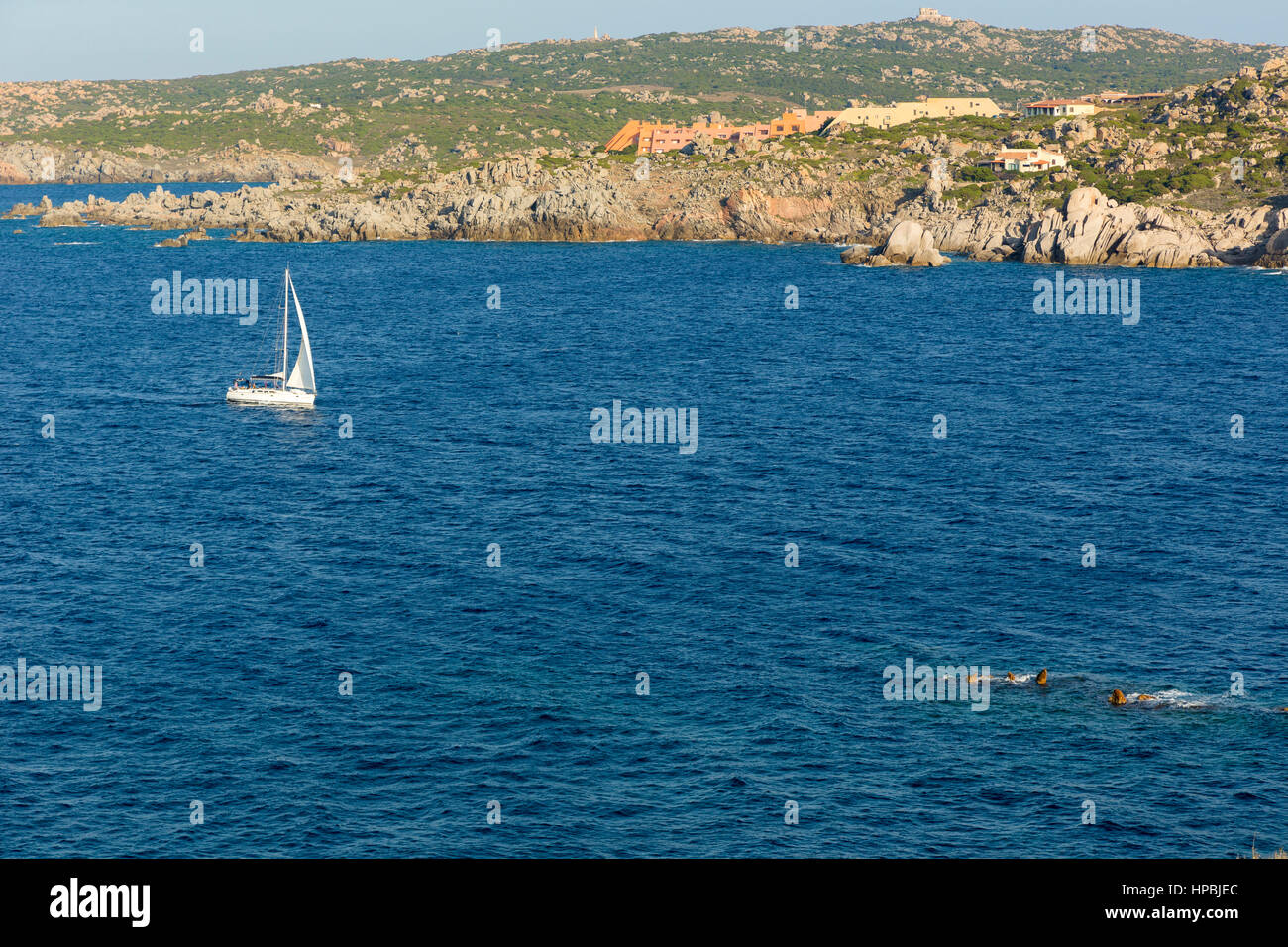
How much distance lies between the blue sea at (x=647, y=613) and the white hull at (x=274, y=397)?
3.87 ft

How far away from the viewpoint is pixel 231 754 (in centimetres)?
5194

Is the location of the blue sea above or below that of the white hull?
below

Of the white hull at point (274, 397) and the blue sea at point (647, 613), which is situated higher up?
the white hull at point (274, 397)

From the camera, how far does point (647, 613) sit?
67250 mm

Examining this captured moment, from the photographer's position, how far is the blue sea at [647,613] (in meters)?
47.8

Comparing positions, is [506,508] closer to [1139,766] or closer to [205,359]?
[1139,766]

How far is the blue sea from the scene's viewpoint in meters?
47.8

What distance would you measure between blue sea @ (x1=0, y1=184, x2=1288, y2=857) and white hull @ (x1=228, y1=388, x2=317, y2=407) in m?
1.18

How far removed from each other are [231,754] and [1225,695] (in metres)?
44.8

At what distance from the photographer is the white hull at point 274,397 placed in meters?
118

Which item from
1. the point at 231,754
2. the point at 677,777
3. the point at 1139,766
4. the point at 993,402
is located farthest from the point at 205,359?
the point at 1139,766

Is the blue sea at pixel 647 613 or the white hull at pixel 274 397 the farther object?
the white hull at pixel 274 397
